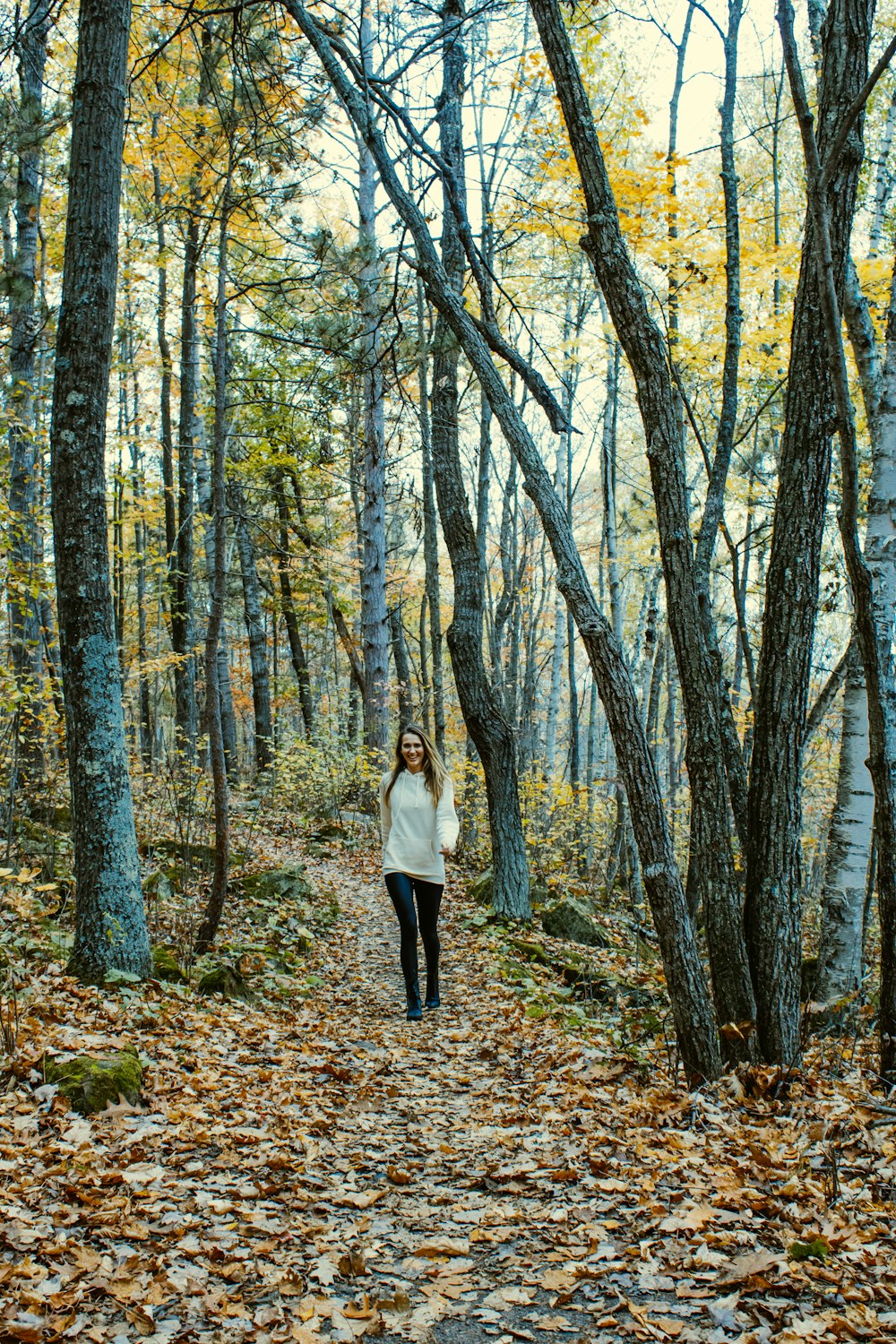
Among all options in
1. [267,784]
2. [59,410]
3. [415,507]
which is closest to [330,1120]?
[59,410]

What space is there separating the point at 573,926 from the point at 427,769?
3.23 meters

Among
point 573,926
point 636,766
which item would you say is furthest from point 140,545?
point 636,766

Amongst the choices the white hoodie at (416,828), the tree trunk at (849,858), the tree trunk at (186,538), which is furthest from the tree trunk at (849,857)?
the tree trunk at (186,538)

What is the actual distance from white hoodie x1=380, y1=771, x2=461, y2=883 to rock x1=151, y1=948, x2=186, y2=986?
1.56 meters

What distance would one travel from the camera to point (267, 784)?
16.8m

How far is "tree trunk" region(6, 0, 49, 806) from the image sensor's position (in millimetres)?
7355

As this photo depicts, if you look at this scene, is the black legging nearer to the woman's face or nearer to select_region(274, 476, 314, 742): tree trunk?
the woman's face

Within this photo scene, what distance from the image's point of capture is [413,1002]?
589 centimetres

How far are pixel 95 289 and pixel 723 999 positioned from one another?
18.2 feet

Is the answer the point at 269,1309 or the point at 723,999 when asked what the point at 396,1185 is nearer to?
the point at 269,1309

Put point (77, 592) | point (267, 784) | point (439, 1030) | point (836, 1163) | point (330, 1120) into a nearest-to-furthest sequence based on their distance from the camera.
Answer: point (836, 1163), point (330, 1120), point (77, 592), point (439, 1030), point (267, 784)

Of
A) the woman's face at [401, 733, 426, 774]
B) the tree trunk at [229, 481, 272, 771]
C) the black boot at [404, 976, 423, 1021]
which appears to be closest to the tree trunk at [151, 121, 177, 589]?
the tree trunk at [229, 481, 272, 771]

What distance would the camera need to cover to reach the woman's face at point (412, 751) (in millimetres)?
6234

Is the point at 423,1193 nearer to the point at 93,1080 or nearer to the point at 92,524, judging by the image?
the point at 93,1080
